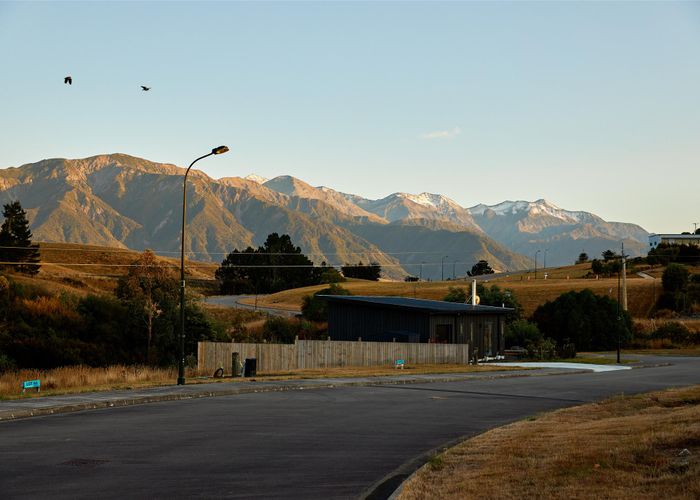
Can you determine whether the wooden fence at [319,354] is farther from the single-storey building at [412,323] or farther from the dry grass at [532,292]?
the dry grass at [532,292]

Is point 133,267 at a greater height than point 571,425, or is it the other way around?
point 133,267

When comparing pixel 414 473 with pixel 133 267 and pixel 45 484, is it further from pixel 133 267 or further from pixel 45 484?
pixel 133 267

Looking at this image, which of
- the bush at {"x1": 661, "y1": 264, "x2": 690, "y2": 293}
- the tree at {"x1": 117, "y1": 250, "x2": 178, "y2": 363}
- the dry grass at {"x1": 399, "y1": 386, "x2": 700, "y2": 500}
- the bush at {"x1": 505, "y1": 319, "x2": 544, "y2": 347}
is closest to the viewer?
the dry grass at {"x1": 399, "y1": 386, "x2": 700, "y2": 500}

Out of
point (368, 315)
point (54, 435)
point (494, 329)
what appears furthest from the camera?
point (494, 329)

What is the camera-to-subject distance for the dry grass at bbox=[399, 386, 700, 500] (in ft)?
36.7

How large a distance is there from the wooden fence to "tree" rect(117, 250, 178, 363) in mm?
16094

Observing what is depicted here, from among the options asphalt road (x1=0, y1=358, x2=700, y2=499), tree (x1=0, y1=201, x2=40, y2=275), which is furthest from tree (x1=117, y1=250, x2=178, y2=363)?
tree (x1=0, y1=201, x2=40, y2=275)

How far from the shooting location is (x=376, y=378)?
1479 inches

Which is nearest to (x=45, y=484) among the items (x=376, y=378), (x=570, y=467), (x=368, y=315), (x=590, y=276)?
(x=570, y=467)

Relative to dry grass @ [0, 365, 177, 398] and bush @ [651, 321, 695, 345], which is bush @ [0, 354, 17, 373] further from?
bush @ [651, 321, 695, 345]

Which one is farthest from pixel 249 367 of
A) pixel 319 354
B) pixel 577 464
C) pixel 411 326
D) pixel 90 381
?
pixel 577 464

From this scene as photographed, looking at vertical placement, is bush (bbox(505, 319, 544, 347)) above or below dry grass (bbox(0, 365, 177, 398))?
above

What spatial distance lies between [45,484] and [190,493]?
2415mm

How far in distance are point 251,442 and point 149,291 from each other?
4556 cm
